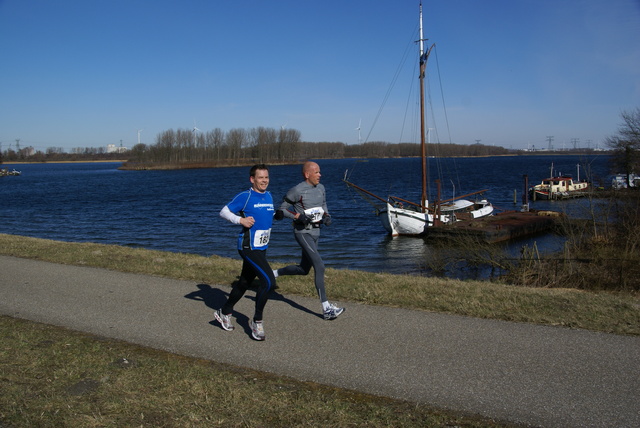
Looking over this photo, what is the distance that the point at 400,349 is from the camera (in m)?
5.38

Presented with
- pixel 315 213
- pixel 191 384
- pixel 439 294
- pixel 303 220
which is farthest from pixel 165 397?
pixel 439 294

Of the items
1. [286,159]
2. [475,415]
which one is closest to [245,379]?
[475,415]

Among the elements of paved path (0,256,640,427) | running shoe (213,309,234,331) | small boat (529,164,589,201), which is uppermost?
small boat (529,164,589,201)

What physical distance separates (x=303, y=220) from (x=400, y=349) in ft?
6.21

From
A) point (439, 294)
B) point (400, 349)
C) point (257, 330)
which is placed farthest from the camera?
point (439, 294)

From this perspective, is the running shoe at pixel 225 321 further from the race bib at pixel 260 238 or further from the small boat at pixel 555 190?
the small boat at pixel 555 190

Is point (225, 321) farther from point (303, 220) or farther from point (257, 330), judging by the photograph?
point (303, 220)

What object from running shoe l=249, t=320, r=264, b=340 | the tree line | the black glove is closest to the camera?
running shoe l=249, t=320, r=264, b=340

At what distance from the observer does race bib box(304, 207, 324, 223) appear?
6414mm

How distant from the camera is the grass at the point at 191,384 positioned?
3.85 meters

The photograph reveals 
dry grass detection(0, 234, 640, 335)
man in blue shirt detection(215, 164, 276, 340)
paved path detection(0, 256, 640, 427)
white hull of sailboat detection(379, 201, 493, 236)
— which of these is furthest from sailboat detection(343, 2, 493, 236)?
man in blue shirt detection(215, 164, 276, 340)

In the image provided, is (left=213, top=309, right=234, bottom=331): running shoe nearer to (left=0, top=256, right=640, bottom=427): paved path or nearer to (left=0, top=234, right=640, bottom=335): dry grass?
(left=0, top=256, right=640, bottom=427): paved path

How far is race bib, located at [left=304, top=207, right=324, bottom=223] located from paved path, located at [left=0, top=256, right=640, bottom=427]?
1.24 meters

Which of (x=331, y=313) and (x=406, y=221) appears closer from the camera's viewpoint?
(x=331, y=313)
